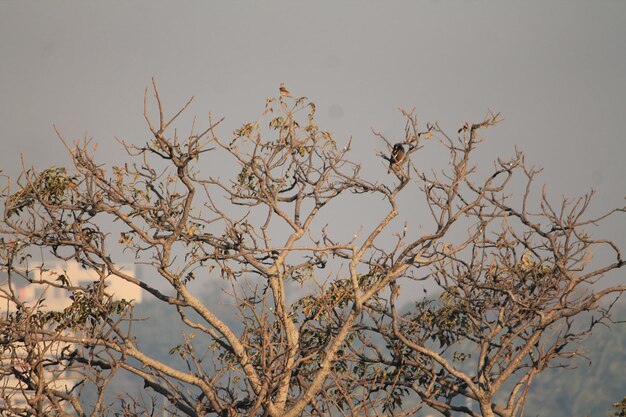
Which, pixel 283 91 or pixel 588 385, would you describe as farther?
pixel 588 385

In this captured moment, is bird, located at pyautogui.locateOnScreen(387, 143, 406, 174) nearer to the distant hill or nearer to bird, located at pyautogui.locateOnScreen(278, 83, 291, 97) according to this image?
bird, located at pyautogui.locateOnScreen(278, 83, 291, 97)

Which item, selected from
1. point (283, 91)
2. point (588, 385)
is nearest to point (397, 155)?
point (283, 91)

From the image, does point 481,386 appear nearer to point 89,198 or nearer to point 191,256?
point 191,256

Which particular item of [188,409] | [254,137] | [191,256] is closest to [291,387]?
[188,409]

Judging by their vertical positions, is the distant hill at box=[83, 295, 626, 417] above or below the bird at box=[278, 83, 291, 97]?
above

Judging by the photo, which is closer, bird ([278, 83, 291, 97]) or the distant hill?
bird ([278, 83, 291, 97])

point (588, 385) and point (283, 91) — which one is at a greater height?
point (588, 385)

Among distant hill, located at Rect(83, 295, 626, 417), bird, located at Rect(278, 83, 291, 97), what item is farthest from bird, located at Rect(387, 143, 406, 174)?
distant hill, located at Rect(83, 295, 626, 417)

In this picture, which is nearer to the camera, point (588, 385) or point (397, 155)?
point (397, 155)

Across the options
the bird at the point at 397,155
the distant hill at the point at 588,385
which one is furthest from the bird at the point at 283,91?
the distant hill at the point at 588,385

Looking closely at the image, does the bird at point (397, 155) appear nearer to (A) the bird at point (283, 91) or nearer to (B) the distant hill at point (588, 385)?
(A) the bird at point (283, 91)

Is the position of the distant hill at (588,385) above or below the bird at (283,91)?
above

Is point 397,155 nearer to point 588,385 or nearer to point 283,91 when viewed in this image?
point 283,91

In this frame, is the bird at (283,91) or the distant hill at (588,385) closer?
the bird at (283,91)
